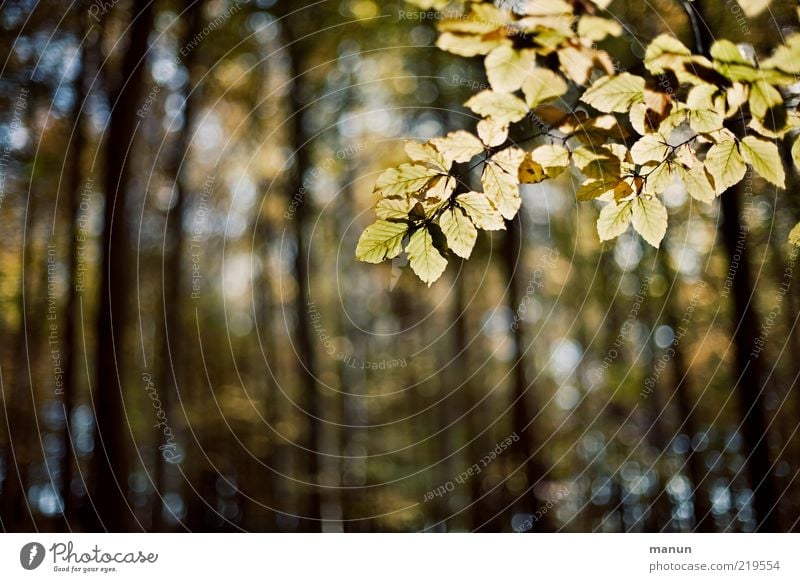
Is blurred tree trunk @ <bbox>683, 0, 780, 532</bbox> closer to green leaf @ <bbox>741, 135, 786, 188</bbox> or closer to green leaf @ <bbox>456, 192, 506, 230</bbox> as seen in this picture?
green leaf @ <bbox>741, 135, 786, 188</bbox>

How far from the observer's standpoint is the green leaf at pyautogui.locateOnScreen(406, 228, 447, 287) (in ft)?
4.11

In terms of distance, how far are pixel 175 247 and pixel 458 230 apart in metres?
6.32

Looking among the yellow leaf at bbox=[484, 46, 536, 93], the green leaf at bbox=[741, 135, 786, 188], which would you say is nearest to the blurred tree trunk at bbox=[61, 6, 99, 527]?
the yellow leaf at bbox=[484, 46, 536, 93]

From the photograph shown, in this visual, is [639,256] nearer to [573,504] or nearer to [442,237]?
[442,237]

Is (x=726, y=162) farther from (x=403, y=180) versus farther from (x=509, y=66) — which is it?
(x=403, y=180)

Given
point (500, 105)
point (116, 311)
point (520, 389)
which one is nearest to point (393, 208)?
point (500, 105)

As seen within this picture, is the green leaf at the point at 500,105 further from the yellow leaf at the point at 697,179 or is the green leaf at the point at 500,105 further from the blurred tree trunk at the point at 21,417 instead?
the blurred tree trunk at the point at 21,417

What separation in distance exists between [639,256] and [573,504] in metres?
5.94

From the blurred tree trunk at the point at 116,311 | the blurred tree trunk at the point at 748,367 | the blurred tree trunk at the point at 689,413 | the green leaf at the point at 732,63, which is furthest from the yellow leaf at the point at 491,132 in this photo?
the blurred tree trunk at the point at 689,413

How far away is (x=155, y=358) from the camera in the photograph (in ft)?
26.5

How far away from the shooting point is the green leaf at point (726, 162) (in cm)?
122

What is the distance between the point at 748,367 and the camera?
148 inches

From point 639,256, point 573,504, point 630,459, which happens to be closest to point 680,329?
point 639,256

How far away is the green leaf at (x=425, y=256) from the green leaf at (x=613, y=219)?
393 mm
